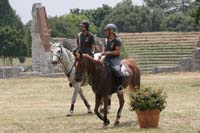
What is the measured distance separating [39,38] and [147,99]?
28384 mm

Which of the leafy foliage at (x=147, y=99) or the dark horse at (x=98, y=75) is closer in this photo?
the leafy foliage at (x=147, y=99)

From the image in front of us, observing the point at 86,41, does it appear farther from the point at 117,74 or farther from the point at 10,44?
the point at 10,44

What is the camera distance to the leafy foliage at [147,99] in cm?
1070

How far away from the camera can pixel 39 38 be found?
38531 mm

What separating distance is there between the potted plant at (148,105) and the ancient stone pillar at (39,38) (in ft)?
87.8

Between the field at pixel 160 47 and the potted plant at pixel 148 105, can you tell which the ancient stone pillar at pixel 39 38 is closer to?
the field at pixel 160 47

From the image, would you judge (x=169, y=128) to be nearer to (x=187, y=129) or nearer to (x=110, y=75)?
(x=187, y=129)

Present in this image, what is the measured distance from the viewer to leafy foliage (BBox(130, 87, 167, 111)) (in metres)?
10.7

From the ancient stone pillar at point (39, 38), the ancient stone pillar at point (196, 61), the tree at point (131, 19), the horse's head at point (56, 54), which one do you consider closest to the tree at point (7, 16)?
the tree at point (131, 19)

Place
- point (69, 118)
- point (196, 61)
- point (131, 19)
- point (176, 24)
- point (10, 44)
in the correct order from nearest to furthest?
point (69, 118) → point (196, 61) → point (10, 44) → point (131, 19) → point (176, 24)

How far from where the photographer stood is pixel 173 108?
15.1 m

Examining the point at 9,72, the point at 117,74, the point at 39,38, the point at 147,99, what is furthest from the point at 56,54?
the point at 39,38

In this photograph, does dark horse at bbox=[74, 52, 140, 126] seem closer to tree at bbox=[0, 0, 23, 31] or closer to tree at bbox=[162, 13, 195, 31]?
tree at bbox=[0, 0, 23, 31]

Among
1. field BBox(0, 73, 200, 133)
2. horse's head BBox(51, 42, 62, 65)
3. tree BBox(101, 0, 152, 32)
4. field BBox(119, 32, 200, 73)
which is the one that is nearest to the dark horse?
field BBox(0, 73, 200, 133)
